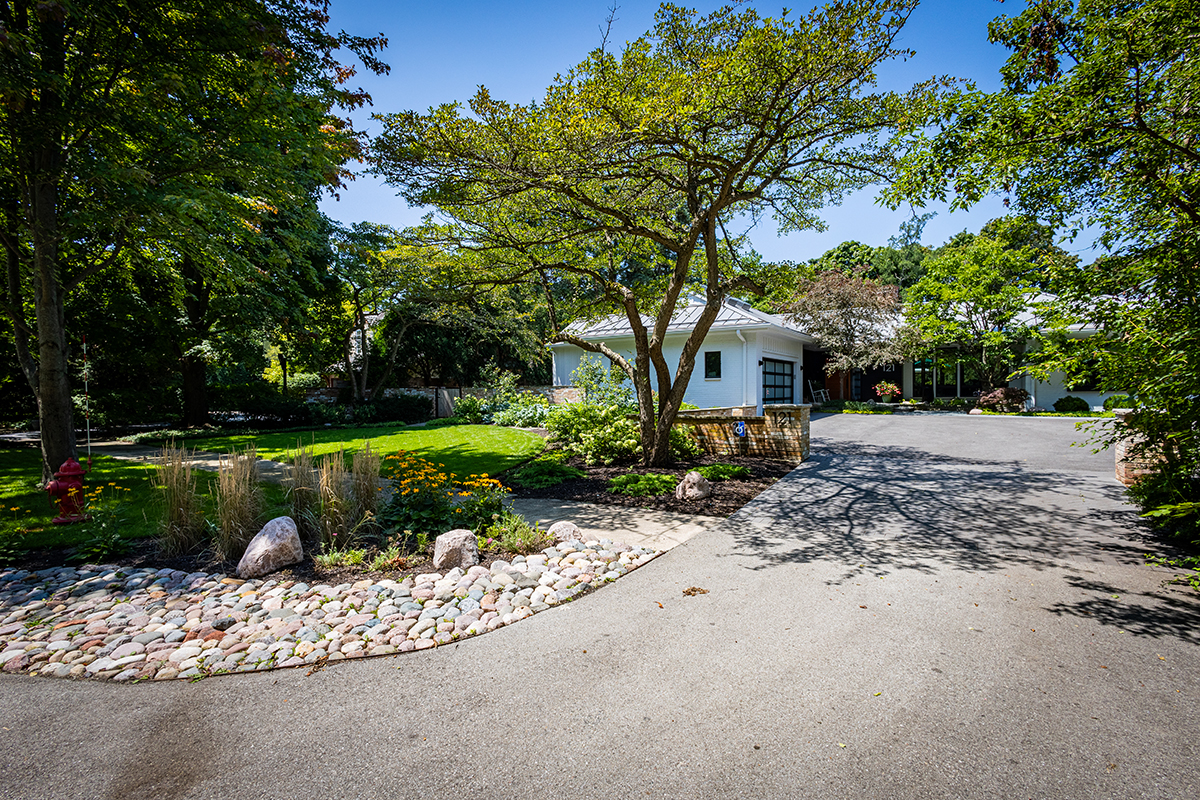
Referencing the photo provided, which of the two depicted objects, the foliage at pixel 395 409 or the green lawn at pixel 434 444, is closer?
the green lawn at pixel 434 444

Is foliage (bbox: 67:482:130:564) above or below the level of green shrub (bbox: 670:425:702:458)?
below

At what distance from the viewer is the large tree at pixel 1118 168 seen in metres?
3.99

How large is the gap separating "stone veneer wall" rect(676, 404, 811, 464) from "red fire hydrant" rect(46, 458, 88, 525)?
8644mm

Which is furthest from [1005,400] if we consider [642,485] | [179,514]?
[179,514]

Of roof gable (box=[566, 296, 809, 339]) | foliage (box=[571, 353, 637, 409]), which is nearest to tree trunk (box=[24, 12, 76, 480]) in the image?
foliage (box=[571, 353, 637, 409])

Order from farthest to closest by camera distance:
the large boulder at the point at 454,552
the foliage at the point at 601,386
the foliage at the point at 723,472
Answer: the foliage at the point at 601,386 < the foliage at the point at 723,472 < the large boulder at the point at 454,552

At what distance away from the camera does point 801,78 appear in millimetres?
6012

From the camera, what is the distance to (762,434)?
10102 millimetres

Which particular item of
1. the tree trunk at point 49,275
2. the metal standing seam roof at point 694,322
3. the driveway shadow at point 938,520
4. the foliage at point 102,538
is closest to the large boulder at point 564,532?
the driveway shadow at point 938,520

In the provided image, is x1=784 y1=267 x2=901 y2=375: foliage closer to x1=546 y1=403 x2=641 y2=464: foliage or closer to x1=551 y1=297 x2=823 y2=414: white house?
x1=551 y1=297 x2=823 y2=414: white house

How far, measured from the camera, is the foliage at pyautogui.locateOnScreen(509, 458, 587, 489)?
780cm

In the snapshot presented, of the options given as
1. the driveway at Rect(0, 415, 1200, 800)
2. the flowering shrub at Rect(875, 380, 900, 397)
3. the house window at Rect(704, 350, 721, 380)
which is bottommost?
the driveway at Rect(0, 415, 1200, 800)

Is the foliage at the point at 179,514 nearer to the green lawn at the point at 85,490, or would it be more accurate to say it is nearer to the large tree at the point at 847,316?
the green lawn at the point at 85,490

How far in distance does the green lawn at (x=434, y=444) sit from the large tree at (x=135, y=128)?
3.64 metres
